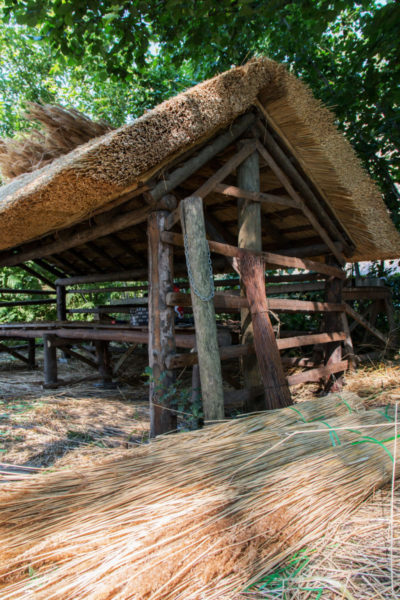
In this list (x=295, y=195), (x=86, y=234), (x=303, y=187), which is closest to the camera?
(x=86, y=234)

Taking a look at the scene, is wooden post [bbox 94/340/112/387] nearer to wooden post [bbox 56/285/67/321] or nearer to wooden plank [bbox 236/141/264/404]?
wooden post [bbox 56/285/67/321]

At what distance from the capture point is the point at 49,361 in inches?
195

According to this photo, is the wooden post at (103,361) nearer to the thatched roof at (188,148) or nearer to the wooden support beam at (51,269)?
the thatched roof at (188,148)

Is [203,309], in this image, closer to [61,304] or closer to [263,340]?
[263,340]

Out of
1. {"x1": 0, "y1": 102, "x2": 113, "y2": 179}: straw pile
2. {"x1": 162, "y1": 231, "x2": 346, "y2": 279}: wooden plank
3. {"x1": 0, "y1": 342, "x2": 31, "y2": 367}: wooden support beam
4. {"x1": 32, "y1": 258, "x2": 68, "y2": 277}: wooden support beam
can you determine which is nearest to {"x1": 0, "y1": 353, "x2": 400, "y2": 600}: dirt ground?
{"x1": 0, "y1": 342, "x2": 31, "y2": 367}: wooden support beam

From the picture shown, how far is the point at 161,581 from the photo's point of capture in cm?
104

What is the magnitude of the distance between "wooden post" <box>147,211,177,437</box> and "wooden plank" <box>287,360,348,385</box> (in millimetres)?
1196

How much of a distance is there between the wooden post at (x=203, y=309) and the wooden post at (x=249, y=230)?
66 cm

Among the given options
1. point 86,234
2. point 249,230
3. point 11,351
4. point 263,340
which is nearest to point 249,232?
point 249,230

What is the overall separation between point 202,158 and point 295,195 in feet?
3.75

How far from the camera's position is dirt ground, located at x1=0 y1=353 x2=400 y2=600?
1065 millimetres

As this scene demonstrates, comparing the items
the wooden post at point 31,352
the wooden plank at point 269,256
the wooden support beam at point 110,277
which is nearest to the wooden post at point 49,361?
the wooden support beam at point 110,277

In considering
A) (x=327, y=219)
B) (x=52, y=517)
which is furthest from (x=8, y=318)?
(x=52, y=517)

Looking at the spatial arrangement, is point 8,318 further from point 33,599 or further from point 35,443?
point 33,599
